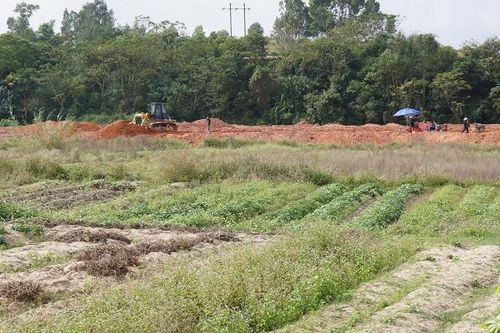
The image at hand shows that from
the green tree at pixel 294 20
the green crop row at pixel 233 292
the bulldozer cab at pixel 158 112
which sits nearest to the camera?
the green crop row at pixel 233 292

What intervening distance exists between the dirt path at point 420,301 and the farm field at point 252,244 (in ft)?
0.11

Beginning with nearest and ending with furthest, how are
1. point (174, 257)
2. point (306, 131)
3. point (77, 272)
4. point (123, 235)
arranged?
1. point (77, 272)
2. point (174, 257)
3. point (123, 235)
4. point (306, 131)

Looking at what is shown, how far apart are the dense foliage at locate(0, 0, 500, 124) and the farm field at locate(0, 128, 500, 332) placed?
28.9 meters

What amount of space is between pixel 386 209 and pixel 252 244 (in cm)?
729

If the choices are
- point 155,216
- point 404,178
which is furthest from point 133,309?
point 404,178

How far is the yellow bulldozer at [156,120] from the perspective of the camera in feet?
161

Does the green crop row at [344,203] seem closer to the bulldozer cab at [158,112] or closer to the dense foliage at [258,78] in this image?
the bulldozer cab at [158,112]

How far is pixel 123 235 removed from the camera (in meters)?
15.7

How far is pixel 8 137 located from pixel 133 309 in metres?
37.9

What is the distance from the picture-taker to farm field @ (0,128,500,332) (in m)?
9.08

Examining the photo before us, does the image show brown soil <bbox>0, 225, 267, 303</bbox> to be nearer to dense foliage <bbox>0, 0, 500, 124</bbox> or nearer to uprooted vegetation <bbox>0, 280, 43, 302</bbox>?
uprooted vegetation <bbox>0, 280, 43, 302</bbox>

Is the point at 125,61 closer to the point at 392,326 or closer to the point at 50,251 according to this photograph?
the point at 50,251

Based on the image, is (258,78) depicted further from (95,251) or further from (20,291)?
(20,291)

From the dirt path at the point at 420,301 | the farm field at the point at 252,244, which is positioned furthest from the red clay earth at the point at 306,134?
the dirt path at the point at 420,301
